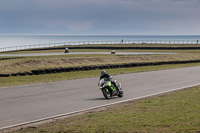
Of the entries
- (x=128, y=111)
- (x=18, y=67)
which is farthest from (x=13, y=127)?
(x=18, y=67)

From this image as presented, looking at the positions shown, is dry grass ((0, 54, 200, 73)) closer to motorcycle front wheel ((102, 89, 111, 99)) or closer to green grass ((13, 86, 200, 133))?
motorcycle front wheel ((102, 89, 111, 99))

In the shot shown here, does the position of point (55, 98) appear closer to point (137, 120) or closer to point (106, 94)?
point (106, 94)

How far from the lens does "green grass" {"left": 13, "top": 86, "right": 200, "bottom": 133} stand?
9000 millimetres

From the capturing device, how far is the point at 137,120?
1038cm

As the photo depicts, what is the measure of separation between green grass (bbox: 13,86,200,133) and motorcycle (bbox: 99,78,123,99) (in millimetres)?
1915

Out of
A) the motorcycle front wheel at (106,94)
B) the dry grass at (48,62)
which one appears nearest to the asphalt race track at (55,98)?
the motorcycle front wheel at (106,94)

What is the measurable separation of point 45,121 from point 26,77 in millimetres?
16025

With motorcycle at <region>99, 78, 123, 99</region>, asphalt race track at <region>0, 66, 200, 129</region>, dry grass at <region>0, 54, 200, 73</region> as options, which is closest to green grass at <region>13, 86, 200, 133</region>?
asphalt race track at <region>0, 66, 200, 129</region>

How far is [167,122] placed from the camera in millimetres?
9773

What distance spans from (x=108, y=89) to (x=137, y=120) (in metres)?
6.09

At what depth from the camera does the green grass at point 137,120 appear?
9.00 m

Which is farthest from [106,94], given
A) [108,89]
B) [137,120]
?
[137,120]

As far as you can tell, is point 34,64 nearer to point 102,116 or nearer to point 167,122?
point 102,116

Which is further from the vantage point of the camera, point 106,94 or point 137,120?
point 106,94
